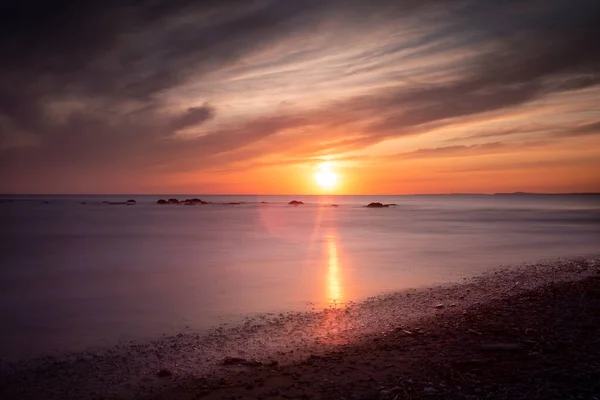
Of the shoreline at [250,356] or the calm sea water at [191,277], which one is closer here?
the shoreline at [250,356]

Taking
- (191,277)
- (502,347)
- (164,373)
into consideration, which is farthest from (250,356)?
(191,277)

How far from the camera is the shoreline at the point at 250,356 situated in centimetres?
754

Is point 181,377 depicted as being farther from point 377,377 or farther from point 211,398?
point 377,377

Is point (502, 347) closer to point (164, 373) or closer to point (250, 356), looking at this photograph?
point (250, 356)

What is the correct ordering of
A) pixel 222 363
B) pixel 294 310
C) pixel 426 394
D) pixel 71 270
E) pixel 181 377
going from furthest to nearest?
pixel 71 270
pixel 294 310
pixel 222 363
pixel 181 377
pixel 426 394

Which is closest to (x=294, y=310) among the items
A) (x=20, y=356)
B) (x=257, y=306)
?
(x=257, y=306)

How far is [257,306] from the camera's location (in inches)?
550

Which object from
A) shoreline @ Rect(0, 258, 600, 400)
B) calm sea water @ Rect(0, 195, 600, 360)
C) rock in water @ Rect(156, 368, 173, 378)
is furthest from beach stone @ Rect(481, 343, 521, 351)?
calm sea water @ Rect(0, 195, 600, 360)

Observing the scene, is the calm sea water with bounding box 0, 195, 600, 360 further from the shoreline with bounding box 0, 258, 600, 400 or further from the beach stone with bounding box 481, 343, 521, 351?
the beach stone with bounding box 481, 343, 521, 351

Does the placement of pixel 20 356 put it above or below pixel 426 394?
below

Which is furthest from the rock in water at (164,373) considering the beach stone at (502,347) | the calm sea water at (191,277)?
the beach stone at (502,347)

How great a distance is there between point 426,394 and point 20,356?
900 cm

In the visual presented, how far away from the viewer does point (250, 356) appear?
9.11 m

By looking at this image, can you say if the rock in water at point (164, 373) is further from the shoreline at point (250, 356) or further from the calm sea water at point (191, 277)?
the calm sea water at point (191, 277)
